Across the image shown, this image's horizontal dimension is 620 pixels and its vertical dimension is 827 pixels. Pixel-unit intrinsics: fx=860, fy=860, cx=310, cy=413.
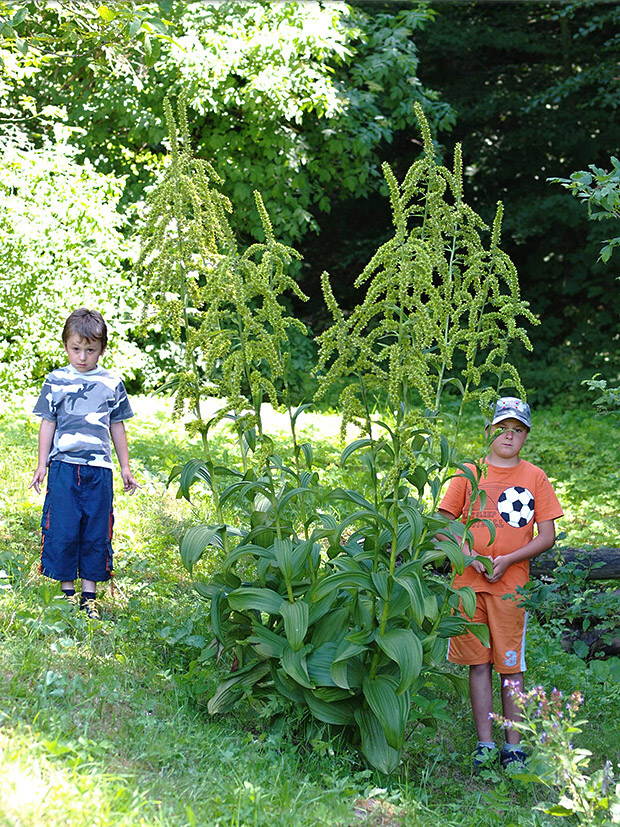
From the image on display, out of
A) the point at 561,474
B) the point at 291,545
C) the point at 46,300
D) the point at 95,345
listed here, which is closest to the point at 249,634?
the point at 291,545

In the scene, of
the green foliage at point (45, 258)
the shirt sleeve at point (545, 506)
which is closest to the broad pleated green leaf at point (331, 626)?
the shirt sleeve at point (545, 506)

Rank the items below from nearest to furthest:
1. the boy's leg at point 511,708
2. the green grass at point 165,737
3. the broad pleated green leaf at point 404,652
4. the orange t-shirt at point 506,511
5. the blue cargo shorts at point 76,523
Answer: the green grass at point 165,737 < the broad pleated green leaf at point 404,652 < the boy's leg at point 511,708 < the orange t-shirt at point 506,511 < the blue cargo shorts at point 76,523

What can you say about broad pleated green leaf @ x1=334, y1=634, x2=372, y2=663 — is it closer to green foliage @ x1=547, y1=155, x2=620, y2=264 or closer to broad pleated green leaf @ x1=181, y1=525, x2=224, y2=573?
broad pleated green leaf @ x1=181, y1=525, x2=224, y2=573

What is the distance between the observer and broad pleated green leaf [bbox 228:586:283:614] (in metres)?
3.15

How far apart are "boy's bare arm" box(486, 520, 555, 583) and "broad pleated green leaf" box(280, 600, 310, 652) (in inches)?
37.0

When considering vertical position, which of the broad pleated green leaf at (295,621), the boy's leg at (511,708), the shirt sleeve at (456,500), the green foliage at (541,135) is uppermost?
the green foliage at (541,135)

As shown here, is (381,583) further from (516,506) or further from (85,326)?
(85,326)

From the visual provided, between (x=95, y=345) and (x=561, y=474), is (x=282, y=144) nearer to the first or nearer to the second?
(x=561, y=474)

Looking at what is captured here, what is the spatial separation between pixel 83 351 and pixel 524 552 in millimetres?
2282

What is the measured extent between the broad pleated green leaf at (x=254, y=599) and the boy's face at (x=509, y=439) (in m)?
1.27

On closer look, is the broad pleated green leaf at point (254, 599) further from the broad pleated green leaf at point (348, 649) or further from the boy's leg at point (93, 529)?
the boy's leg at point (93, 529)

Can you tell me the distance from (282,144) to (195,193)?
9042 millimetres

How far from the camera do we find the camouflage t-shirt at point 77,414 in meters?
4.18

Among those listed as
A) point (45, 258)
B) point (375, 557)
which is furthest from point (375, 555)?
point (45, 258)
